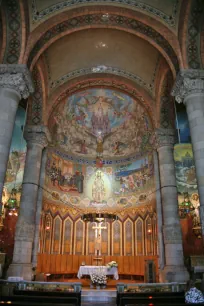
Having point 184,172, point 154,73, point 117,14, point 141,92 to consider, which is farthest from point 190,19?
point 184,172

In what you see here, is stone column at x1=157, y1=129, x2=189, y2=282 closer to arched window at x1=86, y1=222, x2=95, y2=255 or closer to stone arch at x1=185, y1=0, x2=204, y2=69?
stone arch at x1=185, y1=0, x2=204, y2=69

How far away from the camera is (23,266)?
38.5ft

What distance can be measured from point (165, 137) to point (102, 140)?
610 cm

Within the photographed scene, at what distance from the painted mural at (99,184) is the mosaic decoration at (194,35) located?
23.9ft

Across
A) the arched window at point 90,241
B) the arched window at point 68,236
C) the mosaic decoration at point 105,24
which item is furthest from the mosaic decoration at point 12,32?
the arched window at point 90,241

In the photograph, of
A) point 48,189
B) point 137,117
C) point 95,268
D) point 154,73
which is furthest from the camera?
point 137,117

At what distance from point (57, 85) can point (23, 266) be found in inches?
385

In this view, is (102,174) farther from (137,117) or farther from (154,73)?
(154,73)

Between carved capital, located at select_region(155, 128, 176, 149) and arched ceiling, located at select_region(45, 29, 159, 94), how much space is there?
274 cm

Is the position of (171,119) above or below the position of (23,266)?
above

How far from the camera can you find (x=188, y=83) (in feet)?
34.1

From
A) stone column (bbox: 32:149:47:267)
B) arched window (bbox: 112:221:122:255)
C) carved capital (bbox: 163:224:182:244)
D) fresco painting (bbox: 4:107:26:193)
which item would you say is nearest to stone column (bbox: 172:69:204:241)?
carved capital (bbox: 163:224:182:244)

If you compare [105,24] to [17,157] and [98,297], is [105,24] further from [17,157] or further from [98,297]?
[98,297]

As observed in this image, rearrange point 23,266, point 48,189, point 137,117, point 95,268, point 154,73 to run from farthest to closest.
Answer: point 137,117
point 48,189
point 154,73
point 95,268
point 23,266
